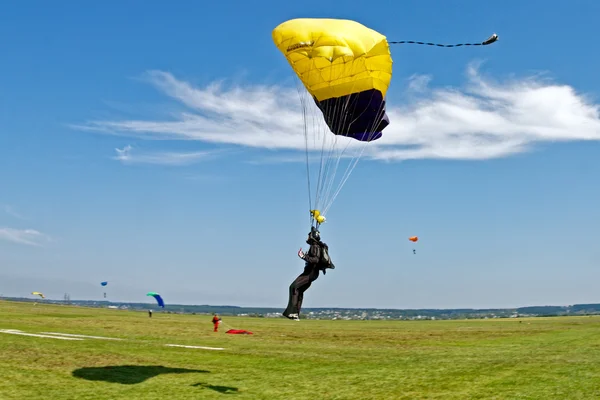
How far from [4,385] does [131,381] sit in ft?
11.4

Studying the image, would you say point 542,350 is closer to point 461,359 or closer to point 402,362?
point 461,359

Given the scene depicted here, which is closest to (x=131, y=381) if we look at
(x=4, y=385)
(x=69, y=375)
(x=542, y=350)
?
(x=69, y=375)

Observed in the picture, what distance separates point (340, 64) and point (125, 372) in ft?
40.4

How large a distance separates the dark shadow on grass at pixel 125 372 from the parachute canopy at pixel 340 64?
10.5 m

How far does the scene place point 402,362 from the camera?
2273 cm

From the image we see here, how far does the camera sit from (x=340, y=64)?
1741 cm

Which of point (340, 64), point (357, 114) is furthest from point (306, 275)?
point (340, 64)

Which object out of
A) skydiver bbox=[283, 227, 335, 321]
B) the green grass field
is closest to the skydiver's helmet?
skydiver bbox=[283, 227, 335, 321]

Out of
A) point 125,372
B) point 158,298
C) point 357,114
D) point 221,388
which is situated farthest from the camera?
point 158,298

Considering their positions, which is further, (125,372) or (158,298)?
(158,298)

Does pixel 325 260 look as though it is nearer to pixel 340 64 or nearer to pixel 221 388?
pixel 221 388

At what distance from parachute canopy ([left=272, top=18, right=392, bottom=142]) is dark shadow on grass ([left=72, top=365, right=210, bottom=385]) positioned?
1049 centimetres

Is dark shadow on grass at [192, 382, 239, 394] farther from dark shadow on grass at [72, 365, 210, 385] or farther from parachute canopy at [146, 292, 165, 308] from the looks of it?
parachute canopy at [146, 292, 165, 308]

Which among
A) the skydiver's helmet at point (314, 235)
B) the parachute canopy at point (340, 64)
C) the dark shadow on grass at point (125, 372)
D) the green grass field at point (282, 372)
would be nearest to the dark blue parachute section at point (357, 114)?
the parachute canopy at point (340, 64)
